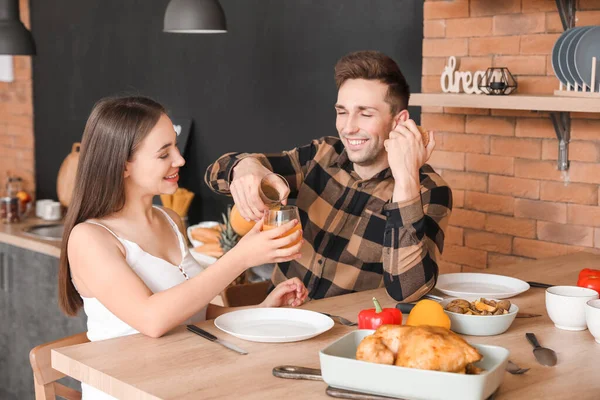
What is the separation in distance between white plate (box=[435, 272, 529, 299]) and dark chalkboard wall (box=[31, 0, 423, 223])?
1.20 m

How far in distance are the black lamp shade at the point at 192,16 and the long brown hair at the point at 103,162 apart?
1.39m

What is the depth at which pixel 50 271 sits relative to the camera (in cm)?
380

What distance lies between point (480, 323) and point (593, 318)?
231 millimetres

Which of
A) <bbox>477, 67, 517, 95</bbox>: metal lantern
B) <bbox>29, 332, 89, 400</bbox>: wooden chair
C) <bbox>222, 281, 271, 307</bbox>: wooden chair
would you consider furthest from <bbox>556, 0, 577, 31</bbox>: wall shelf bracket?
<bbox>29, 332, 89, 400</bbox>: wooden chair

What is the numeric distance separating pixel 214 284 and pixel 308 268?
0.79 metres

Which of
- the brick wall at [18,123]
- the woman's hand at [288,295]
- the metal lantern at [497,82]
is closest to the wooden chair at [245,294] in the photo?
the woman's hand at [288,295]

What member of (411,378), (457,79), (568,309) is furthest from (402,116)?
(411,378)

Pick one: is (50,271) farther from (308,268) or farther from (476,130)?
(476,130)

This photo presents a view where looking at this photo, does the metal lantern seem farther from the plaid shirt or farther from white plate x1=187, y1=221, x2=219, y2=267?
white plate x1=187, y1=221, x2=219, y2=267

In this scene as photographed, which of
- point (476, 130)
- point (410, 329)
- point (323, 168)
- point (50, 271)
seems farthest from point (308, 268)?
point (50, 271)

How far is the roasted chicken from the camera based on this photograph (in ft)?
4.38

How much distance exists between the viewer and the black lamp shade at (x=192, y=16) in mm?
3389

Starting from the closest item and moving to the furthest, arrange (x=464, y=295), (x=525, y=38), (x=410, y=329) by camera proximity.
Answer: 1. (x=410, y=329)
2. (x=464, y=295)
3. (x=525, y=38)

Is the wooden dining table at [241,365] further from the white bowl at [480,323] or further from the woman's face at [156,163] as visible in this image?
the woman's face at [156,163]
